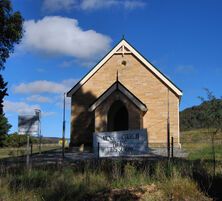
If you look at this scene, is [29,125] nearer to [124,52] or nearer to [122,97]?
[122,97]

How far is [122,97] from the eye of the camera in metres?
32.0

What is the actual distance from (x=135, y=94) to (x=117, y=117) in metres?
2.40

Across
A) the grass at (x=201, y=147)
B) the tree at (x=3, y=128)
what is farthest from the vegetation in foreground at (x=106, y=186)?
the tree at (x=3, y=128)

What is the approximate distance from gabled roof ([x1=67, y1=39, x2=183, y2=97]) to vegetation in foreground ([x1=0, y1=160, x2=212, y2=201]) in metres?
22.6

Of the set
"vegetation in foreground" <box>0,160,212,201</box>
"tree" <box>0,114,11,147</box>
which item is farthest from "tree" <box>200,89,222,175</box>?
"tree" <box>0,114,11,147</box>

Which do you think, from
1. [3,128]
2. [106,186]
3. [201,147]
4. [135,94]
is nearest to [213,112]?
[106,186]

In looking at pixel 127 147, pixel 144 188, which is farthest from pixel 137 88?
pixel 144 188

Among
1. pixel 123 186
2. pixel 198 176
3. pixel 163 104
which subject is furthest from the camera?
pixel 163 104

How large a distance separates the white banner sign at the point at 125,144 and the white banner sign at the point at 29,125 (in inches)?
221

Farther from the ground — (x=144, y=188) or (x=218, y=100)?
(x=218, y=100)

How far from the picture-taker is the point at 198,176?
11336mm

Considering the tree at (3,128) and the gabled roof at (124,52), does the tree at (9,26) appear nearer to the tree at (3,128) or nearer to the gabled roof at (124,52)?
the gabled roof at (124,52)

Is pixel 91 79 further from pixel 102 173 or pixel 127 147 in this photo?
pixel 102 173

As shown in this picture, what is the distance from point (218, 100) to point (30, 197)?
312 inches
